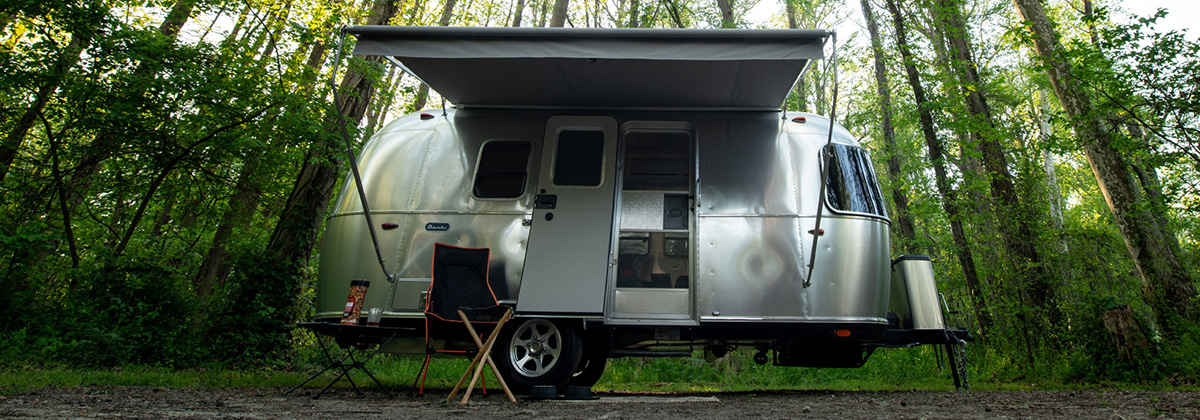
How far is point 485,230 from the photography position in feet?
17.7

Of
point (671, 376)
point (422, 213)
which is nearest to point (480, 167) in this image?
point (422, 213)

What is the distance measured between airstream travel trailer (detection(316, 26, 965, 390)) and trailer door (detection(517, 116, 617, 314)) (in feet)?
0.04

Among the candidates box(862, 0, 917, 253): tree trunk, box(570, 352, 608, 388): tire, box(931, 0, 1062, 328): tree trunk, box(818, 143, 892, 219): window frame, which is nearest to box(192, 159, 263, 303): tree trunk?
box(570, 352, 608, 388): tire

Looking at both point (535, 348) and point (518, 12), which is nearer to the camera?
point (535, 348)

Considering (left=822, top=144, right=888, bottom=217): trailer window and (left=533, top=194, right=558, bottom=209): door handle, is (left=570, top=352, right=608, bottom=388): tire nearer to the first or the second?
(left=533, top=194, right=558, bottom=209): door handle

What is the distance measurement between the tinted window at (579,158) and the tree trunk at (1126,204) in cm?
590

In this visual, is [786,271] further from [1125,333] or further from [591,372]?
[1125,333]

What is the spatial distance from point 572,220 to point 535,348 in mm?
967

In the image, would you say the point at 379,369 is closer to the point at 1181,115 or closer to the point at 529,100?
the point at 529,100

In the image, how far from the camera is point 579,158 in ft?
18.6

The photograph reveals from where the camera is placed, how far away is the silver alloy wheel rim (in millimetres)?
5168

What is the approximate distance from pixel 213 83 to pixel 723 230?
18.3 ft

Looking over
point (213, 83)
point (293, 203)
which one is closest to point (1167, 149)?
point (293, 203)

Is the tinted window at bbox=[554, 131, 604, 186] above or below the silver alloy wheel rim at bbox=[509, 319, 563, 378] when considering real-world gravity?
above
